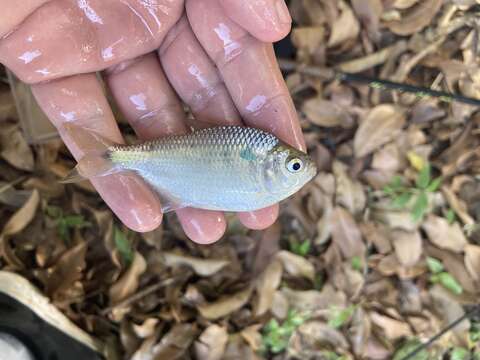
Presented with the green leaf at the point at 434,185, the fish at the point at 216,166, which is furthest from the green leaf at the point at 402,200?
the fish at the point at 216,166

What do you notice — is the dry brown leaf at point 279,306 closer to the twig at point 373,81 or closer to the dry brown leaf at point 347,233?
the dry brown leaf at point 347,233

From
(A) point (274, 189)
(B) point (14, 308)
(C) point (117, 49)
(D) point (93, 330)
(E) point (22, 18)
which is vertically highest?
(E) point (22, 18)

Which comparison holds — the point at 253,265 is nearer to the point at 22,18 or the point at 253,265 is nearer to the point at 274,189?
the point at 274,189

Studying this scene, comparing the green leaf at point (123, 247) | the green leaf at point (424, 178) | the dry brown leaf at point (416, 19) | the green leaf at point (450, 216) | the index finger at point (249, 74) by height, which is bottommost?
the green leaf at point (450, 216)

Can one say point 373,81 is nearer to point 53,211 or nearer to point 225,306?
point 225,306

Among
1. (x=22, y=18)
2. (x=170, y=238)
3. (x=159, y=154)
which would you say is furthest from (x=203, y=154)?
(x=170, y=238)

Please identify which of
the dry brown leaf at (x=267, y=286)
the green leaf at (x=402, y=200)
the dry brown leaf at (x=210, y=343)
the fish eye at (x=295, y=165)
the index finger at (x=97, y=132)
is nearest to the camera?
the fish eye at (x=295, y=165)
